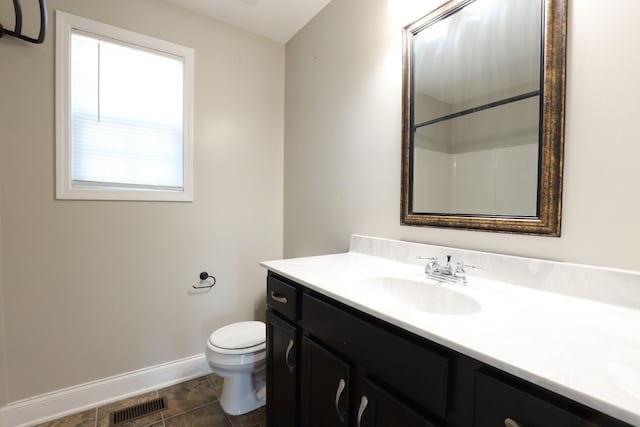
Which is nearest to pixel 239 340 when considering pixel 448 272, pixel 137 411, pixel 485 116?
pixel 137 411

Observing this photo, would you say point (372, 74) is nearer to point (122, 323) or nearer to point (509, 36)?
point (509, 36)

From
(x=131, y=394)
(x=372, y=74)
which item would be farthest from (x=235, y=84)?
(x=131, y=394)

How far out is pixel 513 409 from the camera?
496mm

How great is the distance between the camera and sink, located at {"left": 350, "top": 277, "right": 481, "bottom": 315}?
93 centimetres

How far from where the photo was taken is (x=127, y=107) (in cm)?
174

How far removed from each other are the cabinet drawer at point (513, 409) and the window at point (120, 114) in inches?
74.5

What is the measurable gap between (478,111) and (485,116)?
0.04 metres

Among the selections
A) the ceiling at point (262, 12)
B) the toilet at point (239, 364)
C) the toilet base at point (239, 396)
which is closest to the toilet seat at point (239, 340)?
the toilet at point (239, 364)

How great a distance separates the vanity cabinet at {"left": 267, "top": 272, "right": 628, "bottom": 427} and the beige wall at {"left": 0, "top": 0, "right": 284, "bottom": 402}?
95cm

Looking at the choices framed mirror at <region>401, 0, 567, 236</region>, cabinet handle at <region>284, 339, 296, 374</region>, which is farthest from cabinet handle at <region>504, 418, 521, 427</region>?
cabinet handle at <region>284, 339, 296, 374</region>

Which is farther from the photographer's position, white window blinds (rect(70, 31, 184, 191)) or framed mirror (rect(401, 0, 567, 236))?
white window blinds (rect(70, 31, 184, 191))

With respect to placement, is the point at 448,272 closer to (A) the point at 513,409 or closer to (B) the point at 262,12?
(A) the point at 513,409

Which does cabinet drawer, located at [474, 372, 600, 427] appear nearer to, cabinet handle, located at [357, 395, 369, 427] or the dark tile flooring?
cabinet handle, located at [357, 395, 369, 427]

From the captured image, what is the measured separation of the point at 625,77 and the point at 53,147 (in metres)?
2.43
